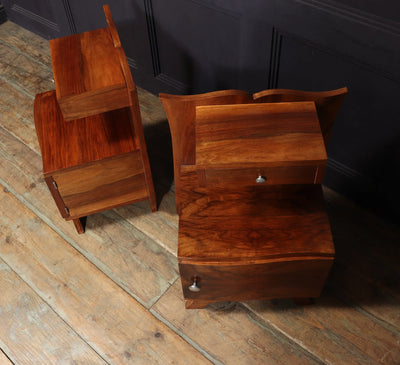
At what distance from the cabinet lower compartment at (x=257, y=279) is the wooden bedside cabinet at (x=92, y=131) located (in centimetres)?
45

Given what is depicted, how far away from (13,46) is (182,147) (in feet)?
5.48

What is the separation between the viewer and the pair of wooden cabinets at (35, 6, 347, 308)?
1.03m

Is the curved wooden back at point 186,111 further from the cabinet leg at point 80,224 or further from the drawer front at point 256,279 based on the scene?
the cabinet leg at point 80,224

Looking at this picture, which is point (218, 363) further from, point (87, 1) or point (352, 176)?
point (87, 1)

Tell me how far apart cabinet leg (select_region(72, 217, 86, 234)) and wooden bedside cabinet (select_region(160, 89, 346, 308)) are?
52 centimetres

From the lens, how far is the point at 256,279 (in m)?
1.18

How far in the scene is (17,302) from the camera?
1.46 metres

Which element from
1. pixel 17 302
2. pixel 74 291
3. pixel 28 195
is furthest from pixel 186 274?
pixel 28 195

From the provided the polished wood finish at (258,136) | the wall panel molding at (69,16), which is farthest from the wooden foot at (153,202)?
the wall panel molding at (69,16)

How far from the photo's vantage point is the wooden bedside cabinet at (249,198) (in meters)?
1.02

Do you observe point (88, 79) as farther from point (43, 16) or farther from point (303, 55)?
point (43, 16)

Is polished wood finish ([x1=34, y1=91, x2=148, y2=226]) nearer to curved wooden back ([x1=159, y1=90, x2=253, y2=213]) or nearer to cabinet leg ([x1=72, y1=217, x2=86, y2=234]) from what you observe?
cabinet leg ([x1=72, y1=217, x2=86, y2=234])

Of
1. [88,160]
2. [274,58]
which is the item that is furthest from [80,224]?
[274,58]

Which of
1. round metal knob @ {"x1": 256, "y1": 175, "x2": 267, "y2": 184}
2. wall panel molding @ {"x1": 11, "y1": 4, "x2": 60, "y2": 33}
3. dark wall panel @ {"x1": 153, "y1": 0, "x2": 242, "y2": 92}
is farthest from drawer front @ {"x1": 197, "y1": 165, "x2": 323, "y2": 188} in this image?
wall panel molding @ {"x1": 11, "y1": 4, "x2": 60, "y2": 33}
